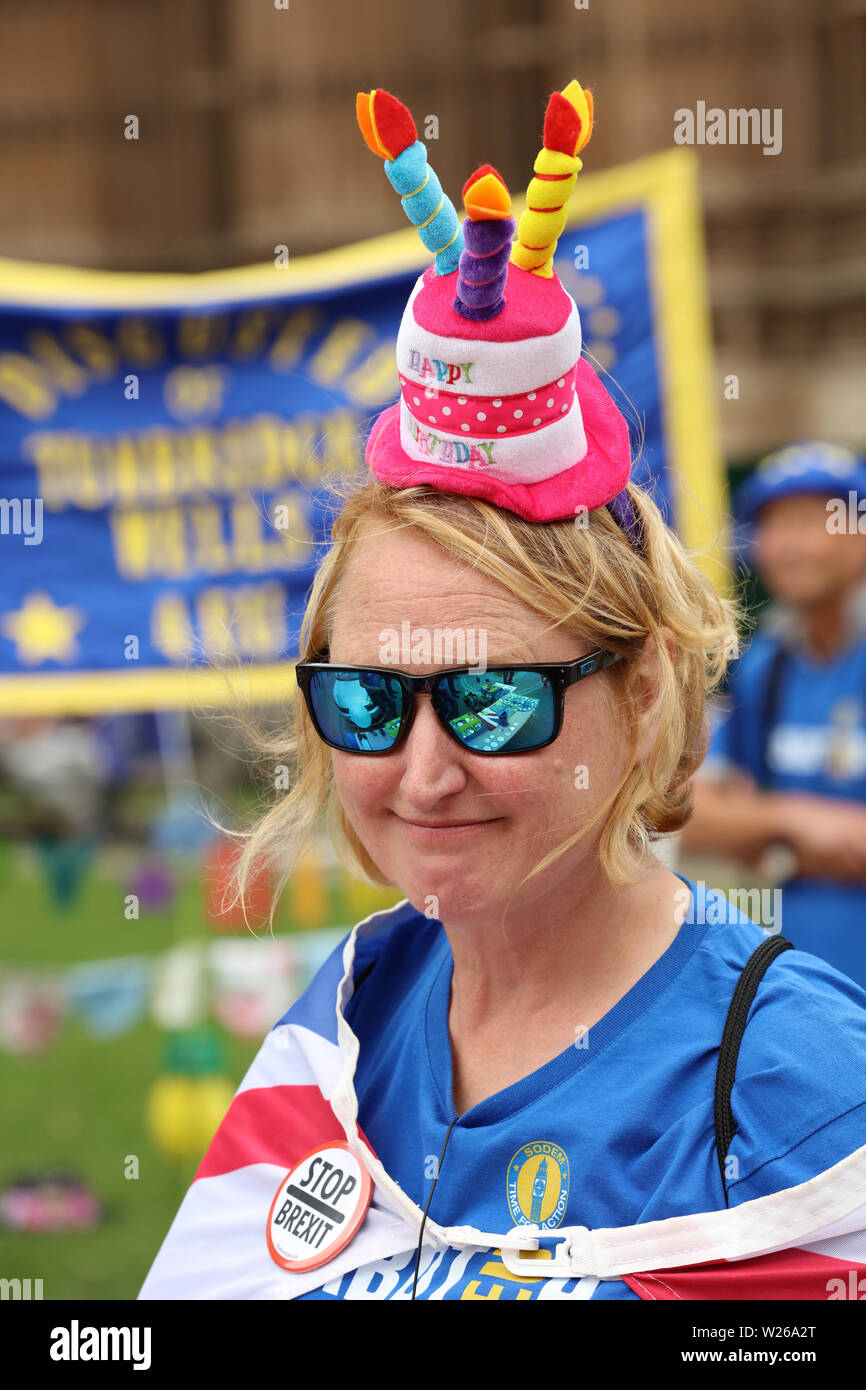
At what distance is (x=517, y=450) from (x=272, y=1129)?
900 mm

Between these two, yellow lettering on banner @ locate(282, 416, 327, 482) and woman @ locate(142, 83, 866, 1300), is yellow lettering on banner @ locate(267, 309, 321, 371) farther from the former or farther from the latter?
woman @ locate(142, 83, 866, 1300)

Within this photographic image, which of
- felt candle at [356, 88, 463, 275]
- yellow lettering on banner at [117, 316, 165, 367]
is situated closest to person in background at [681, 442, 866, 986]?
yellow lettering on banner at [117, 316, 165, 367]

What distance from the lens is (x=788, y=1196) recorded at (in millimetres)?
1311

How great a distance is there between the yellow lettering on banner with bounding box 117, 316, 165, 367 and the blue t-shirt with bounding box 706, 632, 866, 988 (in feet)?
6.80

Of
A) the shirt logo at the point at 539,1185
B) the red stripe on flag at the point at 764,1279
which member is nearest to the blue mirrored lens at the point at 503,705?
the shirt logo at the point at 539,1185

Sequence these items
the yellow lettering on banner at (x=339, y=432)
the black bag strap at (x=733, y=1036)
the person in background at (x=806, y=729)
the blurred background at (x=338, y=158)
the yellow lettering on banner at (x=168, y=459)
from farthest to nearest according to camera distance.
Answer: the blurred background at (x=338, y=158) < the yellow lettering on banner at (x=168, y=459) < the yellow lettering on banner at (x=339, y=432) < the person in background at (x=806, y=729) < the black bag strap at (x=733, y=1036)

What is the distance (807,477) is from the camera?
3998 mm

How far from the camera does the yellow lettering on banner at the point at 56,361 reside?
173 inches

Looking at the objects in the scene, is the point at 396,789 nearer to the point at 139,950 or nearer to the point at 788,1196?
the point at 788,1196

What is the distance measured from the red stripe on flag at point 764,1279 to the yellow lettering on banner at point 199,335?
3527 millimetres

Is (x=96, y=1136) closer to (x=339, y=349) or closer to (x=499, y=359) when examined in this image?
(x=339, y=349)

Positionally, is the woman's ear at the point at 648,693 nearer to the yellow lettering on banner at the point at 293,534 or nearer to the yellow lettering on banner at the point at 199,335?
the yellow lettering on banner at the point at 293,534

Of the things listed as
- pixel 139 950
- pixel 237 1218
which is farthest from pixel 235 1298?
pixel 139 950

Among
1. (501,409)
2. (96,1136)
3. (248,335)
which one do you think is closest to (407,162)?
(501,409)
